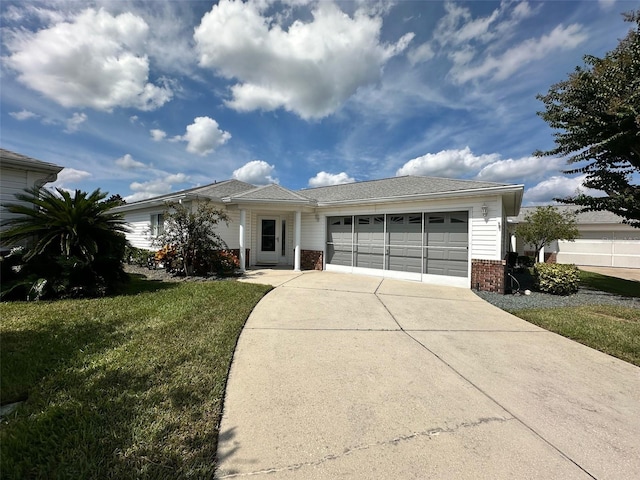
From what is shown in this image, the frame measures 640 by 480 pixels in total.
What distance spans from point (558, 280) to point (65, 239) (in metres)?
13.8

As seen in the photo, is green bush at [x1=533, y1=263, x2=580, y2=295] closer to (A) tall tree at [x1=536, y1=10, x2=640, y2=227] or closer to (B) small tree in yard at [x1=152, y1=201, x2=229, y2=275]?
(A) tall tree at [x1=536, y1=10, x2=640, y2=227]

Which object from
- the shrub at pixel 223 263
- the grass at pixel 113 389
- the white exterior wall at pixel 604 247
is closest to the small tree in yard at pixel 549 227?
the white exterior wall at pixel 604 247

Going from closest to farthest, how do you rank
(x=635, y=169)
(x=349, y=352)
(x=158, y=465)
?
(x=158, y=465)
(x=349, y=352)
(x=635, y=169)

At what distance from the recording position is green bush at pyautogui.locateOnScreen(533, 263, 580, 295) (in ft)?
28.0

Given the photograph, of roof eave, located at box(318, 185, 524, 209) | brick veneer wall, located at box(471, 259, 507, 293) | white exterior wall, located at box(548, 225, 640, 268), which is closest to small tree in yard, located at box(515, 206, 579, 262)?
roof eave, located at box(318, 185, 524, 209)

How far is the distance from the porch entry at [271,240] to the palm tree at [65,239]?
6.47 m

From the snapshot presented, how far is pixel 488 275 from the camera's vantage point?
8.42 m

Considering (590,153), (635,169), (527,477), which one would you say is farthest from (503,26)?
(527,477)

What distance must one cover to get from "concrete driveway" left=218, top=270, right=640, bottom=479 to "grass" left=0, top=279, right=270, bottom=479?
0.91 feet

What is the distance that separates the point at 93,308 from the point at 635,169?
15.9 meters

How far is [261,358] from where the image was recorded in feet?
12.2

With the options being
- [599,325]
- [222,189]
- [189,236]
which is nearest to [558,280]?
[599,325]

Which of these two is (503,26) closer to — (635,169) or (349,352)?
(635,169)

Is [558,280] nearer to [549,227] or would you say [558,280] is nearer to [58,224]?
[549,227]
